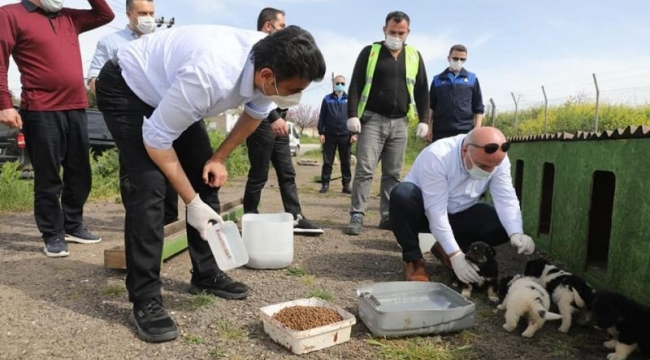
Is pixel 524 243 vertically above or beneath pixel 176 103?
beneath

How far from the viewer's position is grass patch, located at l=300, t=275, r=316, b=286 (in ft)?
10.9

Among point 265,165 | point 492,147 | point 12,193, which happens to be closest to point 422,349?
point 492,147

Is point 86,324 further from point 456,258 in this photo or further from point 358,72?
point 358,72

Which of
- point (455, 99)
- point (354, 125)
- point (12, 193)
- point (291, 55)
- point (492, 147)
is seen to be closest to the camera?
point (291, 55)

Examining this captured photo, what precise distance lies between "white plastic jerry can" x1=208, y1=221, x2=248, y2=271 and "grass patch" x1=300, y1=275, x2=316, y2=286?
2.51 ft

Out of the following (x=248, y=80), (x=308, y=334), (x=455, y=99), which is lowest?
(x=308, y=334)

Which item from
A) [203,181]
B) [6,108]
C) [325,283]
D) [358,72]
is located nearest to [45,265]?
[6,108]

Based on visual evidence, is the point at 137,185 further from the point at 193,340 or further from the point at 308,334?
the point at 308,334

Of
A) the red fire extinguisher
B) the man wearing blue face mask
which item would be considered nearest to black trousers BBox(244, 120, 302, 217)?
the man wearing blue face mask

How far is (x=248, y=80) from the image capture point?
7.22ft

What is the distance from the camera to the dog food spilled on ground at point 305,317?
235cm

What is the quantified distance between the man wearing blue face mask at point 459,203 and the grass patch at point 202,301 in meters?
1.29

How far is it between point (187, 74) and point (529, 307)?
1973 millimetres

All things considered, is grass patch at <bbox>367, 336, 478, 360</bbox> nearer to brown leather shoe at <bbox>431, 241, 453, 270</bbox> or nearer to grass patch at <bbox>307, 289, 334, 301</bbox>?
grass patch at <bbox>307, 289, 334, 301</bbox>
